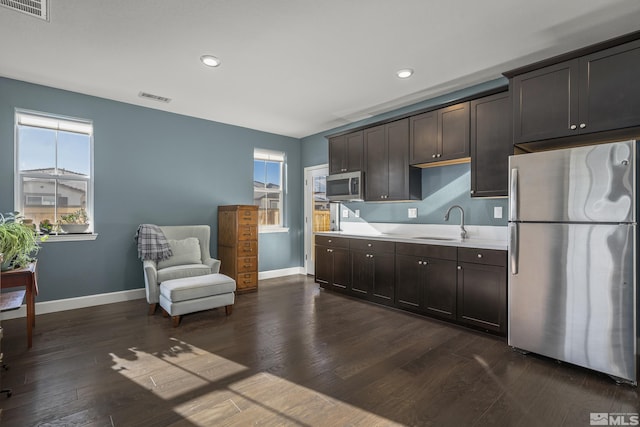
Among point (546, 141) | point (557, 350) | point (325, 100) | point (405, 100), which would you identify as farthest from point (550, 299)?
point (325, 100)

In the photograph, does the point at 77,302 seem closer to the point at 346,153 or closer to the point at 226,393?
the point at 226,393

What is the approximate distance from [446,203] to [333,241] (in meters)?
1.65

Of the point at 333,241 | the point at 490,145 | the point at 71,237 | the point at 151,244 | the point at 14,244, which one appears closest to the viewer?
the point at 14,244

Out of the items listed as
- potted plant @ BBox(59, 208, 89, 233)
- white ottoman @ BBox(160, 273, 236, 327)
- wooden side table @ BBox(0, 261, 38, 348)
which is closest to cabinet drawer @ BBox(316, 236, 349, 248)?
white ottoman @ BBox(160, 273, 236, 327)

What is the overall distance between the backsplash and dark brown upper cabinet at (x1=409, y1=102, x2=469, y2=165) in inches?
12.2

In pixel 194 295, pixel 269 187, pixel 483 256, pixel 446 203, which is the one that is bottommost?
pixel 194 295

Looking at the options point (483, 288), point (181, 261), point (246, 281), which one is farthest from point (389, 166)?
point (181, 261)

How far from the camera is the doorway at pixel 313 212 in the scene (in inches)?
234

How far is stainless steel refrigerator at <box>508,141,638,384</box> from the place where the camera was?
2164mm

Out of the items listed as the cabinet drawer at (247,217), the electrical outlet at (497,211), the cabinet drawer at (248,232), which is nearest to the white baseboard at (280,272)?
the cabinet drawer at (248,232)

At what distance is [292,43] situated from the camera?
280 cm

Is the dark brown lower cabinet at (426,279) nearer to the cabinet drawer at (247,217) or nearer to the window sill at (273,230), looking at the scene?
the cabinet drawer at (247,217)

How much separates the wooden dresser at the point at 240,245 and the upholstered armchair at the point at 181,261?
1.04ft

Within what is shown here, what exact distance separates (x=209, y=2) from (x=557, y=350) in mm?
3670
